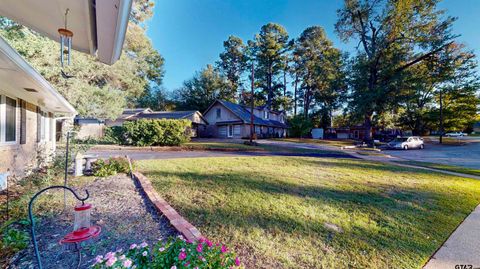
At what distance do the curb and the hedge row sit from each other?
9.51m

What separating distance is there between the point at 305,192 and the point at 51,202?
5.19 meters

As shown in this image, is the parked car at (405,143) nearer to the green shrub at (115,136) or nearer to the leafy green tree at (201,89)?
the green shrub at (115,136)

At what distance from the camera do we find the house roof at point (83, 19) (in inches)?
61.6

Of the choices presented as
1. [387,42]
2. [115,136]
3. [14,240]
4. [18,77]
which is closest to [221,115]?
[115,136]

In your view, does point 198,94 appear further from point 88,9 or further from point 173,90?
point 88,9

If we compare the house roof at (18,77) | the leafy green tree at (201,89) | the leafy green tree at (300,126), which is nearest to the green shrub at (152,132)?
the house roof at (18,77)

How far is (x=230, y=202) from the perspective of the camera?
154 inches

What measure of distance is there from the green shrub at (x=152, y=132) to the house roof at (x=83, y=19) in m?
11.6

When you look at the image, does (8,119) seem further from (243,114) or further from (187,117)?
(243,114)

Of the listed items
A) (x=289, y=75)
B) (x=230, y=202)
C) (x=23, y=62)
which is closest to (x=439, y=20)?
(x=289, y=75)

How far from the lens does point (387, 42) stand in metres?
20.4

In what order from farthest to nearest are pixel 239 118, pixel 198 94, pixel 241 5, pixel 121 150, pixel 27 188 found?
pixel 198 94
pixel 239 118
pixel 241 5
pixel 121 150
pixel 27 188

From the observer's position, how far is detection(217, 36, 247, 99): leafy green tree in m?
40.4

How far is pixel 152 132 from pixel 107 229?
11534mm
